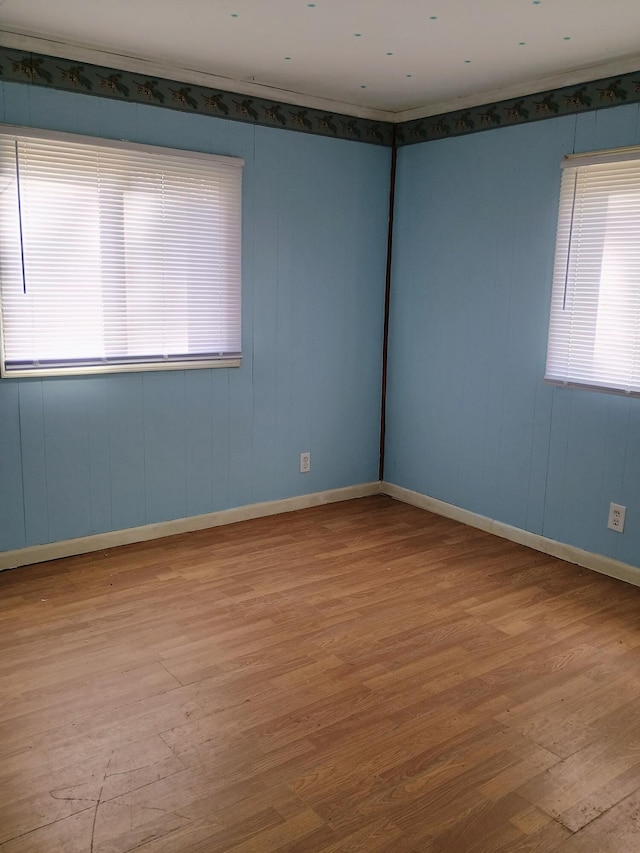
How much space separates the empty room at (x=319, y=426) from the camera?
7.32 feet

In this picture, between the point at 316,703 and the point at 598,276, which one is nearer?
the point at 316,703

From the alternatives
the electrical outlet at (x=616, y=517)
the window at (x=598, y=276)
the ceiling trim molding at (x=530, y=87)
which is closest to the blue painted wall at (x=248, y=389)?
the ceiling trim molding at (x=530, y=87)

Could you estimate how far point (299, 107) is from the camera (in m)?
4.25

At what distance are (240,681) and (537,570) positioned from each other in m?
1.81

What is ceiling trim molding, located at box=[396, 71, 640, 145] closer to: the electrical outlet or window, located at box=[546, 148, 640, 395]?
window, located at box=[546, 148, 640, 395]

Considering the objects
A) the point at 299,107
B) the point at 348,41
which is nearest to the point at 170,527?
the point at 299,107

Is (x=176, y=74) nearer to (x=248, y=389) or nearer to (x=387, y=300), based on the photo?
(x=248, y=389)

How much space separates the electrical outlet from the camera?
3.63 m

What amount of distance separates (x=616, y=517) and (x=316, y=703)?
1.93 meters

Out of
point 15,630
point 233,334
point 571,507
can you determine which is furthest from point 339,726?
point 233,334

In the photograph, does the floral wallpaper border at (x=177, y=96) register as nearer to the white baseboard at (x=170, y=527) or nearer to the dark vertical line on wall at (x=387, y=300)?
the dark vertical line on wall at (x=387, y=300)

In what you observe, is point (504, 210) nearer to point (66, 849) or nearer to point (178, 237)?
point (178, 237)

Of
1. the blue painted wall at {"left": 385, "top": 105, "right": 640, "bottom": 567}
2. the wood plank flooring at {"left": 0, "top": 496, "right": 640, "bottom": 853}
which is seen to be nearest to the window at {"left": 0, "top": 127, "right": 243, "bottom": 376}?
the wood plank flooring at {"left": 0, "top": 496, "right": 640, "bottom": 853}

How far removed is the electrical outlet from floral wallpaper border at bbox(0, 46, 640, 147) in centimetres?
194
